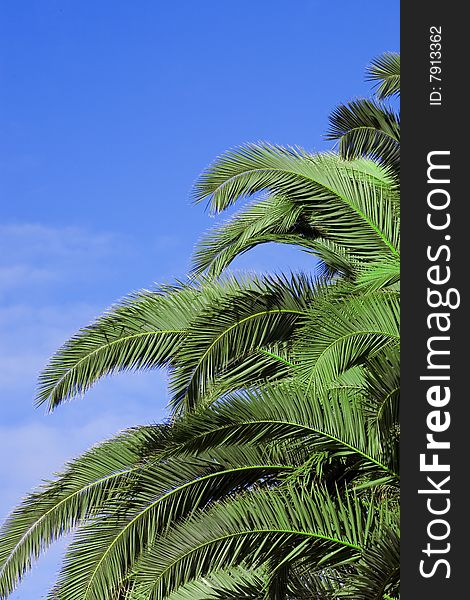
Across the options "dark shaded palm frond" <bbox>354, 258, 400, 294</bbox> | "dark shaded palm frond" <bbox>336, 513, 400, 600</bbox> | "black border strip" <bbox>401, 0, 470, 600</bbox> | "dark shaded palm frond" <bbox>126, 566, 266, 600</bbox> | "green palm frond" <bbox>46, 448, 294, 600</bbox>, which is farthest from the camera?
"dark shaded palm frond" <bbox>126, 566, 266, 600</bbox>

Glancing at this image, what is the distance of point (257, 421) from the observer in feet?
28.6

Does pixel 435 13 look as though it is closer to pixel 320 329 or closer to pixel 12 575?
pixel 320 329

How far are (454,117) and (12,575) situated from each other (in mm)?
6808

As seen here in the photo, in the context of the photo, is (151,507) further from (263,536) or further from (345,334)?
(345,334)

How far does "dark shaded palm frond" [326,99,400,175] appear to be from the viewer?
39.6ft

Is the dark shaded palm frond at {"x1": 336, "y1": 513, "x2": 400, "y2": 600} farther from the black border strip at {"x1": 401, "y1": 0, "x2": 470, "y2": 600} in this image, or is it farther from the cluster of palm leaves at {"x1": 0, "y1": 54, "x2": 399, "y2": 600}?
the black border strip at {"x1": 401, "y1": 0, "x2": 470, "y2": 600}

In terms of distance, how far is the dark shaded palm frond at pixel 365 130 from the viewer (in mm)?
12062

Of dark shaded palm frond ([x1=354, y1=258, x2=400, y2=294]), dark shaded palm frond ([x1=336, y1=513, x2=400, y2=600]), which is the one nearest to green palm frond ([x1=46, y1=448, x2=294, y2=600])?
dark shaded palm frond ([x1=354, y1=258, x2=400, y2=294])

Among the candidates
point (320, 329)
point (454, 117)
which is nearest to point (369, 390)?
point (320, 329)

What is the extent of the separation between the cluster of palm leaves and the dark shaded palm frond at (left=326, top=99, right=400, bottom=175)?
0.02 m

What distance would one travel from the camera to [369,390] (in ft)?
26.9

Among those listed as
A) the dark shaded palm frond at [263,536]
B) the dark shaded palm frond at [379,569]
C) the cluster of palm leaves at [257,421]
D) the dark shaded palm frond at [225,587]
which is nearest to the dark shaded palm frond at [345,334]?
the cluster of palm leaves at [257,421]

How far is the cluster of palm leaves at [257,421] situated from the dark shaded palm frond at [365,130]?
0.06 feet

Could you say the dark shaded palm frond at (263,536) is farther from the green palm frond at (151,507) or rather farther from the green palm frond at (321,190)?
the green palm frond at (321,190)
